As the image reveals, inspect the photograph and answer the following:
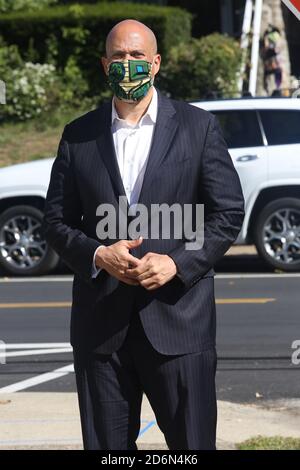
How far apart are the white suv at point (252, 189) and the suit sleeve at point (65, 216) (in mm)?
8926

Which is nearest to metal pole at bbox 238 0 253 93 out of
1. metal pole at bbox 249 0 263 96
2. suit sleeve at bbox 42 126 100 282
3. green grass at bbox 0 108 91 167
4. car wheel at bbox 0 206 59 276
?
metal pole at bbox 249 0 263 96

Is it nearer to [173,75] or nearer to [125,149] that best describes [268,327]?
[125,149]

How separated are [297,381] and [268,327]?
200 cm

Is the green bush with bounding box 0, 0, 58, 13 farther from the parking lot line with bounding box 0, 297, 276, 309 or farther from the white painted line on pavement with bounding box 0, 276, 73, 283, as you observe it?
the parking lot line with bounding box 0, 297, 276, 309

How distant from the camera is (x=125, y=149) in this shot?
465 centimetres

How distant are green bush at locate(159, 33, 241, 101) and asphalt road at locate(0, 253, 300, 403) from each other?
694 centimetres

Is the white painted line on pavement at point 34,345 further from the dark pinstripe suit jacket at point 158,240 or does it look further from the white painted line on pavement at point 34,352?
the dark pinstripe suit jacket at point 158,240

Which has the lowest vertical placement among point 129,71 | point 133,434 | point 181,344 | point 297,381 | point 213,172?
point 297,381

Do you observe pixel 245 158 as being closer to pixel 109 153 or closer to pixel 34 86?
pixel 34 86

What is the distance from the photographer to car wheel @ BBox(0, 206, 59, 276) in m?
13.9

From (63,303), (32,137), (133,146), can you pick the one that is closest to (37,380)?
(63,303)

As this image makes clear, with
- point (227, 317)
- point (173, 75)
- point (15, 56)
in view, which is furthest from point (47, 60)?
point (227, 317)

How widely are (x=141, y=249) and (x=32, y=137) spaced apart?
16.0 meters

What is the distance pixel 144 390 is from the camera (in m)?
4.64
